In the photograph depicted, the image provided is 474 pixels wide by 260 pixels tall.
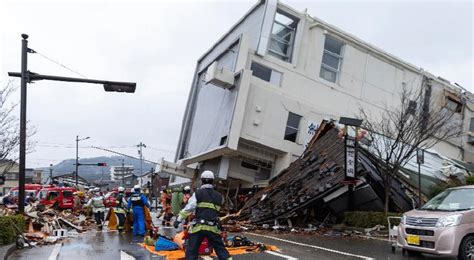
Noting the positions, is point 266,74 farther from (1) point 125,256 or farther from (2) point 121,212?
(1) point 125,256

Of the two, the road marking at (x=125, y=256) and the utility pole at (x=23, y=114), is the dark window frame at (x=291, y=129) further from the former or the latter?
the road marking at (x=125, y=256)

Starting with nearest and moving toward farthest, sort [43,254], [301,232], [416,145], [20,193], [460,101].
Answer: [43,254] < [20,193] < [301,232] < [416,145] < [460,101]

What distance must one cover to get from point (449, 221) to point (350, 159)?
24.3ft

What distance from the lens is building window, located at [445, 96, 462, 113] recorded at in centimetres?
3185

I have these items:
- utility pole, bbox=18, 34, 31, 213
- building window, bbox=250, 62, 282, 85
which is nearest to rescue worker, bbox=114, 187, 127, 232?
utility pole, bbox=18, 34, 31, 213

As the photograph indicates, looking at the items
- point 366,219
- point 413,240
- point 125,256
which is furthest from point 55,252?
point 366,219

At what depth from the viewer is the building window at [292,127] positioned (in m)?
25.1

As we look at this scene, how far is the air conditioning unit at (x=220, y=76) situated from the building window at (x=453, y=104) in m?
17.3

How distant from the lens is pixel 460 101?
107ft

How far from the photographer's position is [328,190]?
16.5 meters

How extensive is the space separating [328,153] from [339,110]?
828 cm

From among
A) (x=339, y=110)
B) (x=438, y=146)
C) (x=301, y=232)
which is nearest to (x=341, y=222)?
(x=301, y=232)

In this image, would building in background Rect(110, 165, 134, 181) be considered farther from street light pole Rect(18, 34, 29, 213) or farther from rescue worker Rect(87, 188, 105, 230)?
street light pole Rect(18, 34, 29, 213)

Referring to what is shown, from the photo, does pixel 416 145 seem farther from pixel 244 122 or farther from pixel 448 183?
pixel 244 122
